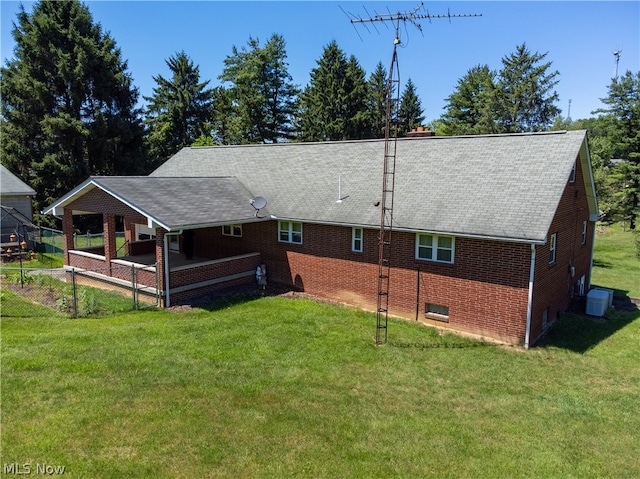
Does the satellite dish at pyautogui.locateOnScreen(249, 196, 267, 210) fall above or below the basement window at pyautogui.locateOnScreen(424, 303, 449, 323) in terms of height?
above

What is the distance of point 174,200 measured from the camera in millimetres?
15008

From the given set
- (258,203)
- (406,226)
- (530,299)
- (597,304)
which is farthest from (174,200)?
(597,304)

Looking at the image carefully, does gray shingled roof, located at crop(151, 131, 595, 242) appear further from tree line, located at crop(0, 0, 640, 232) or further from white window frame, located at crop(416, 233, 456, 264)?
tree line, located at crop(0, 0, 640, 232)

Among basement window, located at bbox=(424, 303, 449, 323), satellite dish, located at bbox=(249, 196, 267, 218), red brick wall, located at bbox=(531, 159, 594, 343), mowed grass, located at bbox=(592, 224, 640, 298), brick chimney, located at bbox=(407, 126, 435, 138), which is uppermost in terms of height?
brick chimney, located at bbox=(407, 126, 435, 138)

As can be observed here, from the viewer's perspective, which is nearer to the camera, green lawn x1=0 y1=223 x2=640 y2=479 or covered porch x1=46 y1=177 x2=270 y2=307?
green lawn x1=0 y1=223 x2=640 y2=479

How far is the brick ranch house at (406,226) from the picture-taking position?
39.1 ft

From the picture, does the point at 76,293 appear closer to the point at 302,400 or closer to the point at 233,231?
the point at 233,231

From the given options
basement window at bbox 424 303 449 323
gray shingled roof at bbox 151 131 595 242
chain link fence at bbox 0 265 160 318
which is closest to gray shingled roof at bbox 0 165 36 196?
chain link fence at bbox 0 265 160 318

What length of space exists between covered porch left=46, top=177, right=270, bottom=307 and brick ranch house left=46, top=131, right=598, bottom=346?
2.1 inches

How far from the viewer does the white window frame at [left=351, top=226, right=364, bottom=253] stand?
14.5m

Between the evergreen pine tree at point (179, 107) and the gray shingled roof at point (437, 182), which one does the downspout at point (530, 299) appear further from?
the evergreen pine tree at point (179, 107)

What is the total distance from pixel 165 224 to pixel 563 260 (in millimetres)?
12418

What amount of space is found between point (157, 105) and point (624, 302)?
44.4 metres

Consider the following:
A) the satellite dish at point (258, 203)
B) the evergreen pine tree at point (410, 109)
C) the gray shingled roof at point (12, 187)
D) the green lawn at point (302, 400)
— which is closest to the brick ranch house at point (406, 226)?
the satellite dish at point (258, 203)
